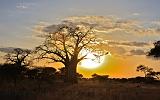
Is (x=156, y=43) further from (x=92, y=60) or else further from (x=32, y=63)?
(x=32, y=63)

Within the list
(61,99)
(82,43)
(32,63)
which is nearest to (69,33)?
(82,43)

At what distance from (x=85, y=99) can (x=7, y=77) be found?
2515cm

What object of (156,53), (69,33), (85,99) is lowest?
(85,99)

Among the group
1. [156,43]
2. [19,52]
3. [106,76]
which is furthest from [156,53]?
[106,76]

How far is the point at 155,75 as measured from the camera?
98750 mm

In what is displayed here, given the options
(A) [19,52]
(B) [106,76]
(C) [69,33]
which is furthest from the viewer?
(B) [106,76]

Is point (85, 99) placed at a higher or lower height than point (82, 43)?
lower

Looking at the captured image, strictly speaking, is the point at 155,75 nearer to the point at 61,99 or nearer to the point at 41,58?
the point at 41,58

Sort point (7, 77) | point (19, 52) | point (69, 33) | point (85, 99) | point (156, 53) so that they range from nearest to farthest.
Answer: point (85, 99) → point (156, 53) → point (7, 77) → point (69, 33) → point (19, 52)

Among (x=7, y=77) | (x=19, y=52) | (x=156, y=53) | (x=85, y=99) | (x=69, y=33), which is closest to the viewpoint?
(x=85, y=99)

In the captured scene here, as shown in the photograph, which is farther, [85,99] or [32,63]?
[32,63]

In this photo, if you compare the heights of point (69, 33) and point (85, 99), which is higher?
point (69, 33)

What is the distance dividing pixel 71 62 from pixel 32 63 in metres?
9.88

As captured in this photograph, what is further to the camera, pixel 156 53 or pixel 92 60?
pixel 92 60
